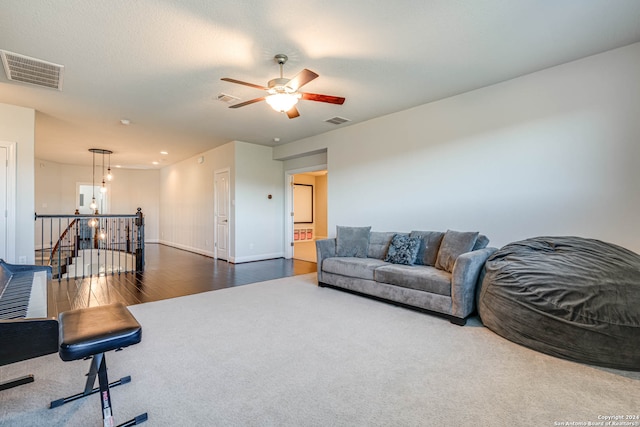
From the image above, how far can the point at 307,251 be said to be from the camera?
28.1ft

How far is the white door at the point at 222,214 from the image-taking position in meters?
7.02

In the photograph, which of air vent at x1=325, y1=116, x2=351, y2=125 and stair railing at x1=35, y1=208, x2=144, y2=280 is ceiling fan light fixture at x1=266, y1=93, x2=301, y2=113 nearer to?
air vent at x1=325, y1=116, x2=351, y2=125

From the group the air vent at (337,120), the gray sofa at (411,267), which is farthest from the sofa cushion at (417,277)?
the air vent at (337,120)

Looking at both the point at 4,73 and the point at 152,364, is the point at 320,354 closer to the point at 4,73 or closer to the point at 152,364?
the point at 152,364

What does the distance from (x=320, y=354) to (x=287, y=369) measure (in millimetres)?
339

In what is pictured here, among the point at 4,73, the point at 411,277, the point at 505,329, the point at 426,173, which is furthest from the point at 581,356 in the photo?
the point at 4,73

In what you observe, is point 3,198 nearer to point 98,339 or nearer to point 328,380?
point 98,339

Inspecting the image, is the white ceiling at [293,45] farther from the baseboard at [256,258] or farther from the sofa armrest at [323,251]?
the baseboard at [256,258]

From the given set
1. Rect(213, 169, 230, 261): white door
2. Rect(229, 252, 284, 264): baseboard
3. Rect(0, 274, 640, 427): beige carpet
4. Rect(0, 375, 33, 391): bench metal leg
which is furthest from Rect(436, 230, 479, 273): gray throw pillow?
Rect(213, 169, 230, 261): white door

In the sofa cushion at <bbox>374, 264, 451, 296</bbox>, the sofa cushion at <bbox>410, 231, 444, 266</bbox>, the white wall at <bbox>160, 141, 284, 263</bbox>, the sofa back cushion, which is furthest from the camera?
the white wall at <bbox>160, 141, 284, 263</bbox>

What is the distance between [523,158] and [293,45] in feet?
9.67

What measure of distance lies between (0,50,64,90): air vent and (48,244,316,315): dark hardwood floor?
2.66 meters

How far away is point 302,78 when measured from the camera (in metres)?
2.74

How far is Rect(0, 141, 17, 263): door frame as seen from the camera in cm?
426
